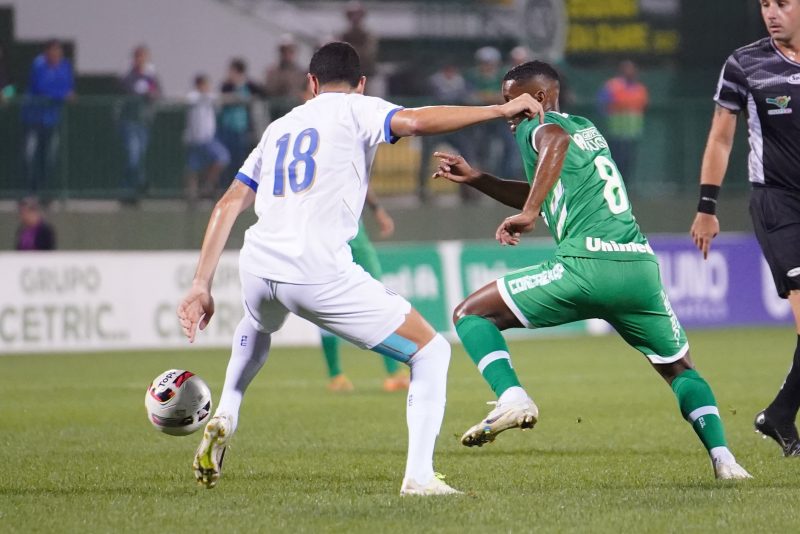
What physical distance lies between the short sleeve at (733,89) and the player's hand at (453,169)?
1.82 m

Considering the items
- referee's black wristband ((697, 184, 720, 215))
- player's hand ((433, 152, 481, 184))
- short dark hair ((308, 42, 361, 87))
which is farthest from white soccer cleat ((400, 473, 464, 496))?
referee's black wristband ((697, 184, 720, 215))

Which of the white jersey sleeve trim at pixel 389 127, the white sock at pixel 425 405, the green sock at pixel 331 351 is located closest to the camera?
the white jersey sleeve trim at pixel 389 127

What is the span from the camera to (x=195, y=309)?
6727mm

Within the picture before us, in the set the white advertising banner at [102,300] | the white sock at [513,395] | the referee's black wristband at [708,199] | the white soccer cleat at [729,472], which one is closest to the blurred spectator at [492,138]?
the white advertising banner at [102,300]

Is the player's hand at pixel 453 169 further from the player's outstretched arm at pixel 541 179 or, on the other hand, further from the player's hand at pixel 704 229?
the player's hand at pixel 704 229

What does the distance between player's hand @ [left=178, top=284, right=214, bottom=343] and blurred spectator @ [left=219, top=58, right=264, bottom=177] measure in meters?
14.4

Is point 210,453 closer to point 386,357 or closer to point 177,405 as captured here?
point 177,405

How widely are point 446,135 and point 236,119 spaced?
337cm

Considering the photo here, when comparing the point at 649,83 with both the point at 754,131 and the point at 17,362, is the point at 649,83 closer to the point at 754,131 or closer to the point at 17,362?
the point at 17,362

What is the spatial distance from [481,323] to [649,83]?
1886 cm

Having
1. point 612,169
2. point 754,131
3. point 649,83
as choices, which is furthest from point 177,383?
point 649,83

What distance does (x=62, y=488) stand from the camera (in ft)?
24.6

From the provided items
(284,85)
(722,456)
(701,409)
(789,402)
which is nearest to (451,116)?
(701,409)

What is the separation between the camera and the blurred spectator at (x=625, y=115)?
23516 millimetres
